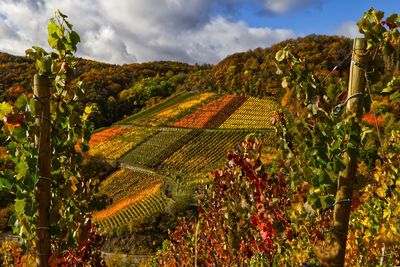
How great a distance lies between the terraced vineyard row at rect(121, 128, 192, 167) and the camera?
149ft

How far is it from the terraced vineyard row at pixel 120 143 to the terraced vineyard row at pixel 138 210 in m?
15.8

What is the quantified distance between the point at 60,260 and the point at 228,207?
139 inches

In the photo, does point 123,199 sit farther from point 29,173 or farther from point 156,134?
point 29,173

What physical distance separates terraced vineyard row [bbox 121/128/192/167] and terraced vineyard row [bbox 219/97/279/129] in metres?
6.01

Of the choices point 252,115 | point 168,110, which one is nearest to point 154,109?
point 168,110

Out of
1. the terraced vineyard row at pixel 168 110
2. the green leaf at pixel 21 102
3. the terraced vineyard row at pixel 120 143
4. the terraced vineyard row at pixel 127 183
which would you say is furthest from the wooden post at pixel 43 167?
the terraced vineyard row at pixel 168 110

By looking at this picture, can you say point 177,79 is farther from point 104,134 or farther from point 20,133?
point 20,133

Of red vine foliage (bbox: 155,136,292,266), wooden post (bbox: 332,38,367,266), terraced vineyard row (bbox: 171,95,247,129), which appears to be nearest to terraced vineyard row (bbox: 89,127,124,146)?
terraced vineyard row (bbox: 171,95,247,129)

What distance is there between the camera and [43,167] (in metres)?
3.03

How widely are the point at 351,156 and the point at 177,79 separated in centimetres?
8984

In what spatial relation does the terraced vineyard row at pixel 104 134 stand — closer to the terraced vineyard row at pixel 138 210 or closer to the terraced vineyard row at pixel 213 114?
the terraced vineyard row at pixel 213 114

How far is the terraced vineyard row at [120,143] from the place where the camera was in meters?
50.9

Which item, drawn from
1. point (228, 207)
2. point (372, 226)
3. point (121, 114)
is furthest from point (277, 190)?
point (121, 114)

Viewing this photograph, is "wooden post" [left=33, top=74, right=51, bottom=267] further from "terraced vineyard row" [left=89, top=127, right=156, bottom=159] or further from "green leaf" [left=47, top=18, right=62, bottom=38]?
"terraced vineyard row" [left=89, top=127, right=156, bottom=159]
